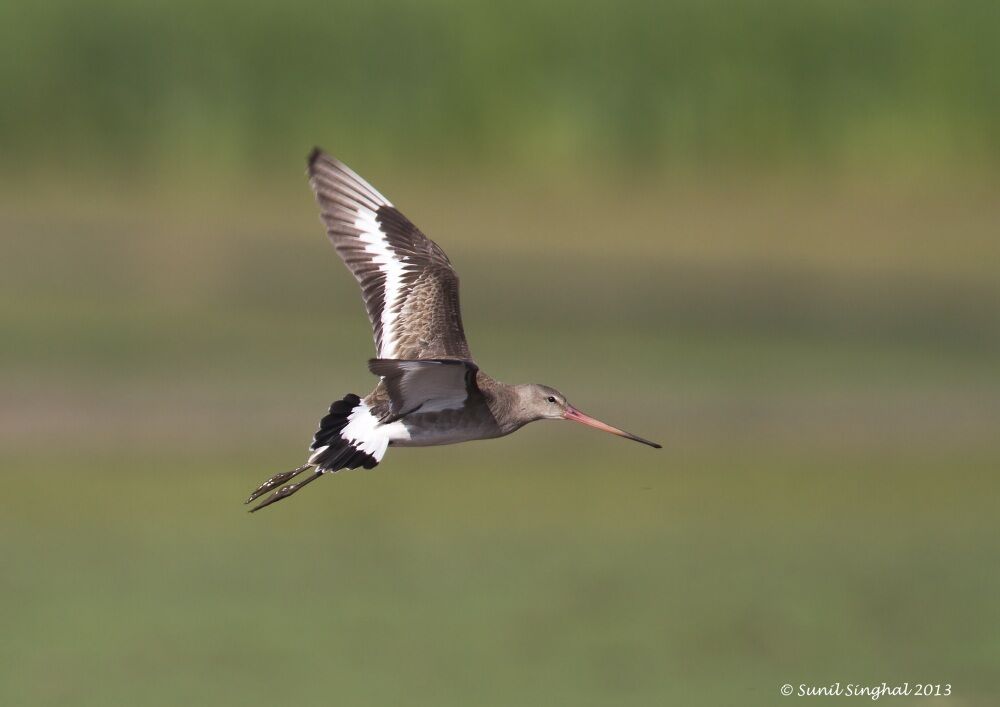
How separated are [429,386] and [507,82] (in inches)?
480

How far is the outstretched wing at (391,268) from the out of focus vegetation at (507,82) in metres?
9.82

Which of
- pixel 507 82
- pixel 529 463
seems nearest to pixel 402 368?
pixel 529 463

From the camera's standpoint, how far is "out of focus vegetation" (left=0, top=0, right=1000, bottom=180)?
63.0 feet

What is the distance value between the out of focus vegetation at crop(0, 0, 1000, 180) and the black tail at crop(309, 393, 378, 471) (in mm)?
11246

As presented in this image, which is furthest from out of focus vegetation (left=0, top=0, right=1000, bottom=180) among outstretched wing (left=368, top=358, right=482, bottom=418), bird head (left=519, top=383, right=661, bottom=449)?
outstretched wing (left=368, top=358, right=482, bottom=418)

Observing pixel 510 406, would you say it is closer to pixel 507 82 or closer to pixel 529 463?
pixel 529 463

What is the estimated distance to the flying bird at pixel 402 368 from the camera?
A: 7.84m

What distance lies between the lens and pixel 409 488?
14.1m

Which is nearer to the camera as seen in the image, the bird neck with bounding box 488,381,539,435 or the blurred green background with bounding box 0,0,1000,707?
the bird neck with bounding box 488,381,539,435

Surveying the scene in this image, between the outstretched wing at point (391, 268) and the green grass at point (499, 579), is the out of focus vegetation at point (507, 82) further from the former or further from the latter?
the outstretched wing at point (391, 268)

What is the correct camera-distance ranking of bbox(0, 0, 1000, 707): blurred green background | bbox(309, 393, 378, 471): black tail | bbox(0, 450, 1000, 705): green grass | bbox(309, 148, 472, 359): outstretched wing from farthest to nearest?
bbox(0, 0, 1000, 707): blurred green background
bbox(0, 450, 1000, 705): green grass
bbox(309, 148, 472, 359): outstretched wing
bbox(309, 393, 378, 471): black tail

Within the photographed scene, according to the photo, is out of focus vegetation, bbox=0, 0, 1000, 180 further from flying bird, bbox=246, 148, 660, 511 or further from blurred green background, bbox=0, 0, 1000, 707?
flying bird, bbox=246, 148, 660, 511

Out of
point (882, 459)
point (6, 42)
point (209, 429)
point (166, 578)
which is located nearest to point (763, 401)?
point (882, 459)

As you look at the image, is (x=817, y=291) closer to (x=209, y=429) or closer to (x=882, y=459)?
(x=882, y=459)
